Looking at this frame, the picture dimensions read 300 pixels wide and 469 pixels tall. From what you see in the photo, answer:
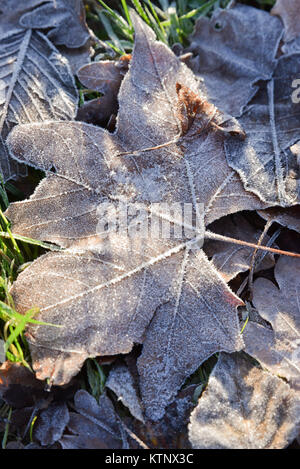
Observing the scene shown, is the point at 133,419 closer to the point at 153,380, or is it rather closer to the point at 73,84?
the point at 153,380

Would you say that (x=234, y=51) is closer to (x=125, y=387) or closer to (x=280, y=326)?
(x=280, y=326)

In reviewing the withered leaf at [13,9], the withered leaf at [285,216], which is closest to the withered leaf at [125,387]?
the withered leaf at [285,216]

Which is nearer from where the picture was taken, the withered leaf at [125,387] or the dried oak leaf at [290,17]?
the withered leaf at [125,387]

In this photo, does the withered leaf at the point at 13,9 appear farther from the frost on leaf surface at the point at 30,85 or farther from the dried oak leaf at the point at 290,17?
the dried oak leaf at the point at 290,17

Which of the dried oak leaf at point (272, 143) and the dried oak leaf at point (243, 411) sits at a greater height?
the dried oak leaf at point (272, 143)

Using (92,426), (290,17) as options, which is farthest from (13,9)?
(92,426)
